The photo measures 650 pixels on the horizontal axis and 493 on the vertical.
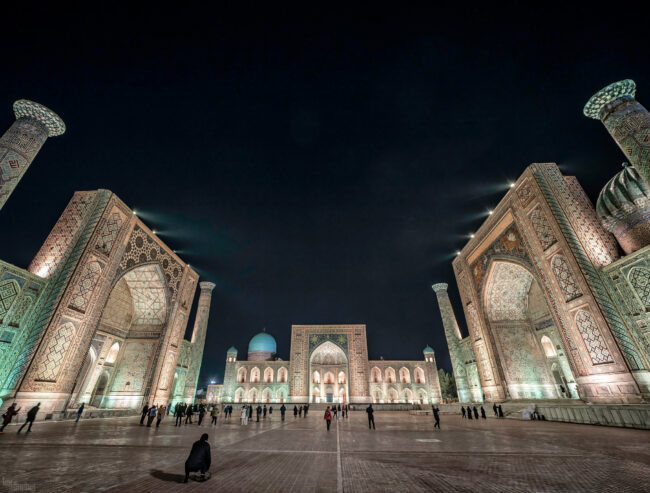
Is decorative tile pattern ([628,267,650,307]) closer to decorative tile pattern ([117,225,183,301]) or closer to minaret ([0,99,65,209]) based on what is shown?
decorative tile pattern ([117,225,183,301])

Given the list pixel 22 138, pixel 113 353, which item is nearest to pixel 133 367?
pixel 113 353

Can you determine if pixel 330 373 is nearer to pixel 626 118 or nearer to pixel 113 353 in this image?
pixel 113 353

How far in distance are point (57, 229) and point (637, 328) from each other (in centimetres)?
2104

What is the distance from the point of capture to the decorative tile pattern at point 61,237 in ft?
35.6

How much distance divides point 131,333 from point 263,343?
21.9 metres

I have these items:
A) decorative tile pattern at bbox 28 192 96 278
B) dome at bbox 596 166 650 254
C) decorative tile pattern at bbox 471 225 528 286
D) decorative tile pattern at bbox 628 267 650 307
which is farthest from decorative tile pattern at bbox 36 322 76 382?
dome at bbox 596 166 650 254

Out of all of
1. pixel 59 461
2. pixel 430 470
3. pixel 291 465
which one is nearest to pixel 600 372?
pixel 430 470

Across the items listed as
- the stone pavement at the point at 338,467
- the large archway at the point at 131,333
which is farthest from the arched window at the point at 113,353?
the stone pavement at the point at 338,467

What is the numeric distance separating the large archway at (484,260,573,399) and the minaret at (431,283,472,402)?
21.9 ft

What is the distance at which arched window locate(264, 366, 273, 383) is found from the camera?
33.3 metres

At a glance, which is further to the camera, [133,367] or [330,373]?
[330,373]

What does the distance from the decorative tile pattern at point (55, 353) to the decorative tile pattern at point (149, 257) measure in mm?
3269

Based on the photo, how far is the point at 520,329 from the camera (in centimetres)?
1672

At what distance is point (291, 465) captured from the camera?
3.76m
